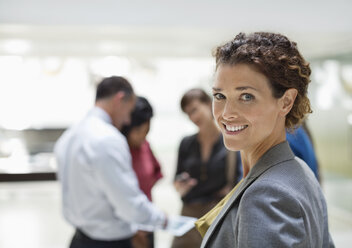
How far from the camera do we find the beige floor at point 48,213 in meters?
4.93

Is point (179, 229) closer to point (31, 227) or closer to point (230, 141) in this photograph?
point (230, 141)

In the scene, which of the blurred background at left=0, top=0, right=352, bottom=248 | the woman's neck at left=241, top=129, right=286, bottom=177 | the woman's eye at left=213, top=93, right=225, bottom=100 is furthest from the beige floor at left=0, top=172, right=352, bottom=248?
the woman's eye at left=213, top=93, right=225, bottom=100

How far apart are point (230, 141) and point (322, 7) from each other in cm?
333

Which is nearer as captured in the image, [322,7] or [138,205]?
[138,205]

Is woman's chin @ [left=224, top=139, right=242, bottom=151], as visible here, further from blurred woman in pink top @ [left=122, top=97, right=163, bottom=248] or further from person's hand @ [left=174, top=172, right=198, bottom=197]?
person's hand @ [left=174, top=172, right=198, bottom=197]

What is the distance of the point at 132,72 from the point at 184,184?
5.09 metres

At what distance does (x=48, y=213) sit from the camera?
620 cm

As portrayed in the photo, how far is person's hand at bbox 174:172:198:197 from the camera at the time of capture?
293 centimetres

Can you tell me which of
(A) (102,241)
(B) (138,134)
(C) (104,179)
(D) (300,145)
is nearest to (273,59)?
(D) (300,145)

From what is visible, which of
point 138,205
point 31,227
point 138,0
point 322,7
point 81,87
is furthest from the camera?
point 81,87

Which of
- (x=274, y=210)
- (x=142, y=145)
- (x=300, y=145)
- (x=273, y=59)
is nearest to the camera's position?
(x=274, y=210)

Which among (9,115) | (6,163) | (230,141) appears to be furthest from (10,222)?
(230,141)

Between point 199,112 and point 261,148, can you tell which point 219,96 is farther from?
point 199,112

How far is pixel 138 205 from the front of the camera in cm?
215
